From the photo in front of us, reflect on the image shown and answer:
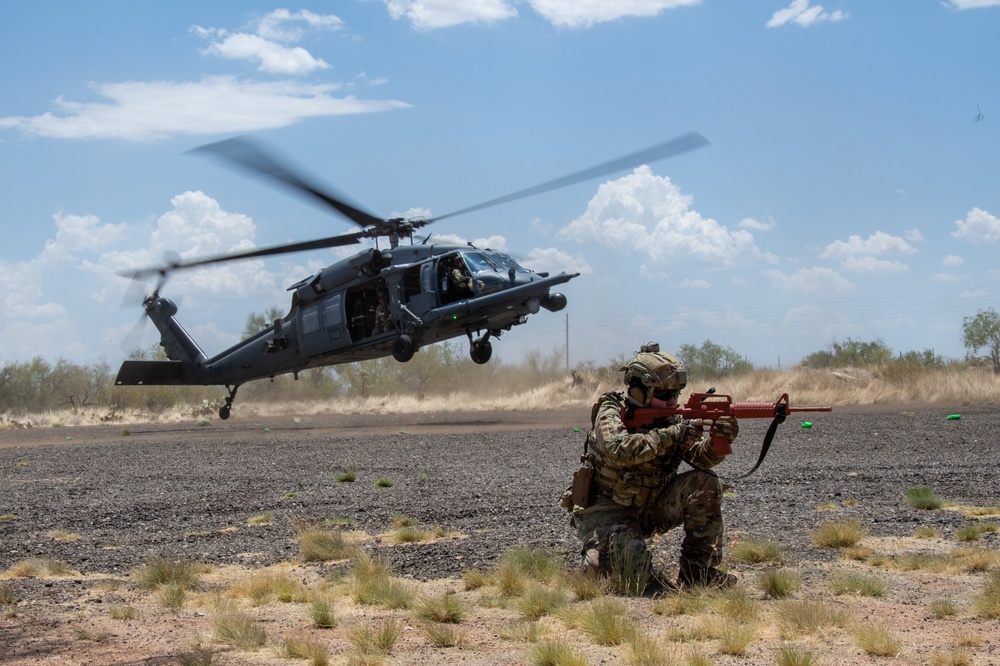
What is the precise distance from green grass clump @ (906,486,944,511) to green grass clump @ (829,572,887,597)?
3.44 meters

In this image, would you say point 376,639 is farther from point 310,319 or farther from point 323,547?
point 310,319

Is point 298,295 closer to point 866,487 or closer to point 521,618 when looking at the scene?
point 866,487

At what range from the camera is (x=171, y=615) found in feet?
21.8

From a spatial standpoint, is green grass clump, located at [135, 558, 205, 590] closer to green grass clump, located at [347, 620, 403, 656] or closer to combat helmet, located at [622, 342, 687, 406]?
green grass clump, located at [347, 620, 403, 656]

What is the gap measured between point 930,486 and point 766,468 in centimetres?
284

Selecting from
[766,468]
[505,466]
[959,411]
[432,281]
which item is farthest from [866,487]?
[959,411]

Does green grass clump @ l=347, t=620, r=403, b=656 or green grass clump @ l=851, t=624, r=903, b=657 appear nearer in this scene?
green grass clump @ l=851, t=624, r=903, b=657

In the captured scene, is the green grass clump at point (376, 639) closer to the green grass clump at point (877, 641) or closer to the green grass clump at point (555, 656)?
the green grass clump at point (555, 656)

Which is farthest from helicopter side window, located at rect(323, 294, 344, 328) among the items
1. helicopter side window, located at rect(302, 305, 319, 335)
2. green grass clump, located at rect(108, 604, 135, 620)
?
green grass clump, located at rect(108, 604, 135, 620)

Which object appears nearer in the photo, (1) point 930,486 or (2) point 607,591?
(2) point 607,591

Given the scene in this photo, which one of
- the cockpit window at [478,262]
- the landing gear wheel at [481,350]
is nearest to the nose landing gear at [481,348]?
the landing gear wheel at [481,350]

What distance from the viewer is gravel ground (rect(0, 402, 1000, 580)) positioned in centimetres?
891

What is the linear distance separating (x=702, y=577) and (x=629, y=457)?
90cm

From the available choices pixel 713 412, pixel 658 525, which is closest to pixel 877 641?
pixel 713 412
